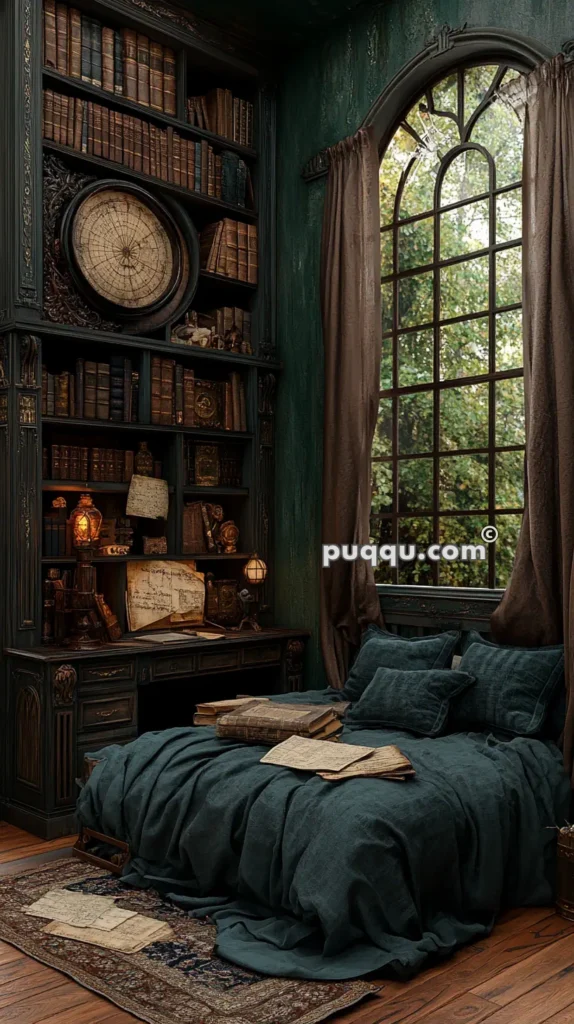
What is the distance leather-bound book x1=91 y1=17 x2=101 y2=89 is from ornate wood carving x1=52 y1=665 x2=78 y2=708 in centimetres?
289

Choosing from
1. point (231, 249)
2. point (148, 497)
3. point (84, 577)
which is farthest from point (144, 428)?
point (231, 249)

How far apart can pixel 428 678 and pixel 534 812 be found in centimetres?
→ 72

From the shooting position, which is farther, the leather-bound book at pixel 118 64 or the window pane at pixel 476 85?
the leather-bound book at pixel 118 64

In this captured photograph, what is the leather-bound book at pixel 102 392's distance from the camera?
4.66 m

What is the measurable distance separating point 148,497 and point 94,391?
1.99ft

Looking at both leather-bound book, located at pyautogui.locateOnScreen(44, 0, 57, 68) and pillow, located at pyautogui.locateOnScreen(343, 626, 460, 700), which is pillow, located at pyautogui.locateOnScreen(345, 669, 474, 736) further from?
leather-bound book, located at pyautogui.locateOnScreen(44, 0, 57, 68)

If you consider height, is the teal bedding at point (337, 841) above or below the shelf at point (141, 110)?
below

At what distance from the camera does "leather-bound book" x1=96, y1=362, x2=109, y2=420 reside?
466cm

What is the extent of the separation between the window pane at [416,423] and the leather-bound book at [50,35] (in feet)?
7.84

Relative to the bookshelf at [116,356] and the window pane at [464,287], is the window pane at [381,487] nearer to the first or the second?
the bookshelf at [116,356]

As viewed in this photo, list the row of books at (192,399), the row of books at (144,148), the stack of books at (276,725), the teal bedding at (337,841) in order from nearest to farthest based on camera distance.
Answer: the teal bedding at (337,841), the stack of books at (276,725), the row of books at (144,148), the row of books at (192,399)

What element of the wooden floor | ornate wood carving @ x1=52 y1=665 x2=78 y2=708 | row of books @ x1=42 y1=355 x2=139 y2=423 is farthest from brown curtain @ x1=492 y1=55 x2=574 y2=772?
row of books @ x1=42 y1=355 x2=139 y2=423

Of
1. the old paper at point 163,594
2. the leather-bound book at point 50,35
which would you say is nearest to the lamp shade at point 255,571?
the old paper at point 163,594

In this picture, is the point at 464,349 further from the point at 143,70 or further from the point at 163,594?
the point at 143,70
